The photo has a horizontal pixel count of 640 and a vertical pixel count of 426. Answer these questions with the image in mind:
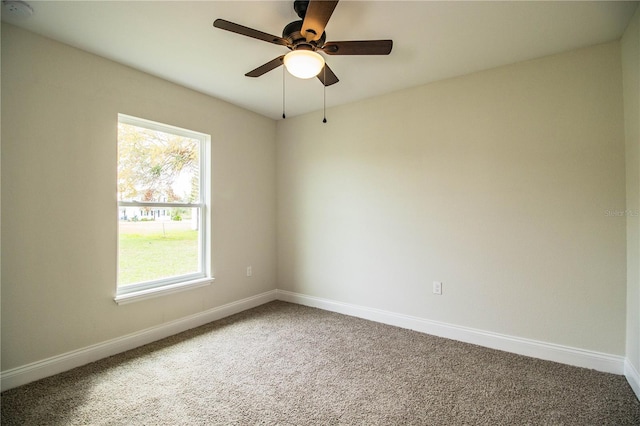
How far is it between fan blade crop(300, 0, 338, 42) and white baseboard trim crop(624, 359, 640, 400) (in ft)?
9.88

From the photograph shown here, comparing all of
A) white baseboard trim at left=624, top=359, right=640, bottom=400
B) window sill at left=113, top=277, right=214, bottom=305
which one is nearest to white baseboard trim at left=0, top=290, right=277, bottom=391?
window sill at left=113, top=277, right=214, bottom=305

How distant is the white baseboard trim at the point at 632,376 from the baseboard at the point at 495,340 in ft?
0.15

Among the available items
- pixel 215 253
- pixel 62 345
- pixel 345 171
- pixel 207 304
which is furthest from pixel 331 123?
pixel 62 345

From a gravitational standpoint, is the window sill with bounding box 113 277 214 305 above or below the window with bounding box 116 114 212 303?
below

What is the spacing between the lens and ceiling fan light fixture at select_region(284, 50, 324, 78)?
1.79m

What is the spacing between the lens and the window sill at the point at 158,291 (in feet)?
8.49

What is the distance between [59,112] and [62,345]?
180 centimetres

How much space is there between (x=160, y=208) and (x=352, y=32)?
2.41m

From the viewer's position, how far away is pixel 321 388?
6.69 ft

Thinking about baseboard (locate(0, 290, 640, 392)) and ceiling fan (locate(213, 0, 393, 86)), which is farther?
baseboard (locate(0, 290, 640, 392))

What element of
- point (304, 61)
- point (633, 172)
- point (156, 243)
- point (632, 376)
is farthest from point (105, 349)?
point (633, 172)

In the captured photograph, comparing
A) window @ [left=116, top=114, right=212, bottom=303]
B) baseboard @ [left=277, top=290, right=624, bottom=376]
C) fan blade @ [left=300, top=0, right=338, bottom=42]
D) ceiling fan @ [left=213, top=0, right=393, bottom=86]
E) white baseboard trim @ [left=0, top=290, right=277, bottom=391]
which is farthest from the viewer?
window @ [left=116, top=114, right=212, bottom=303]

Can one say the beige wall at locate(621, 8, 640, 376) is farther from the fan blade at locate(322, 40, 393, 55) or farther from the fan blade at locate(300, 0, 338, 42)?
the fan blade at locate(300, 0, 338, 42)

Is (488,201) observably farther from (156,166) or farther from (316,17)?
(156,166)
